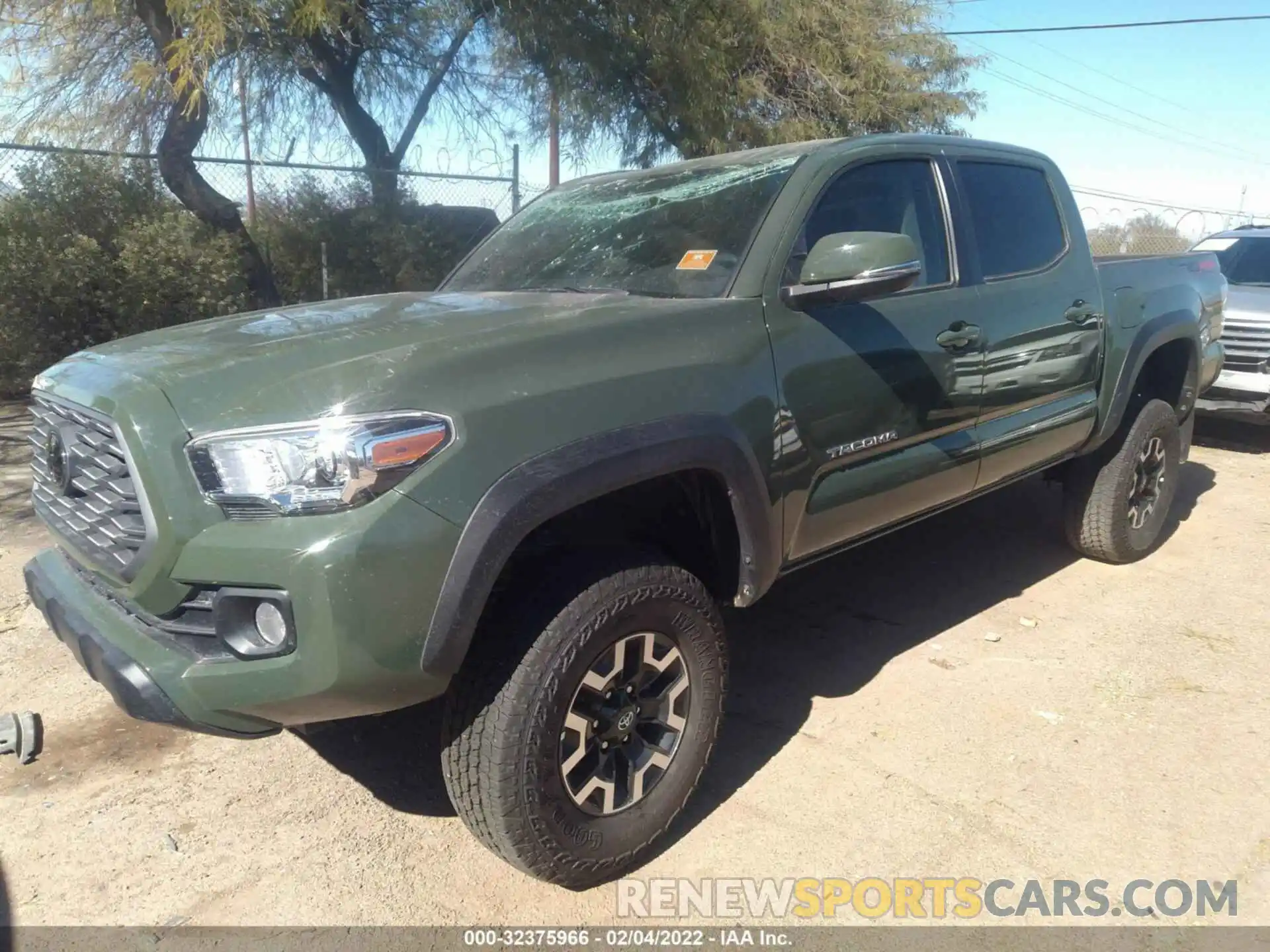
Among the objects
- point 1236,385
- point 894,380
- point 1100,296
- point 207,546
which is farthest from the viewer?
point 1236,385

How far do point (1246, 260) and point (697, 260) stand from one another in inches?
319

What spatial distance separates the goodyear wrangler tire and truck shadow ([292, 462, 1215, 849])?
29 cm

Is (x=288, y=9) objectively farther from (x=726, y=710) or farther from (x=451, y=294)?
(x=726, y=710)

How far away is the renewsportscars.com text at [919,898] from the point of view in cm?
252

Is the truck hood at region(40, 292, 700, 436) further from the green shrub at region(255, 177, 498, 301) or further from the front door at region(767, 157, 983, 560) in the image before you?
the green shrub at region(255, 177, 498, 301)

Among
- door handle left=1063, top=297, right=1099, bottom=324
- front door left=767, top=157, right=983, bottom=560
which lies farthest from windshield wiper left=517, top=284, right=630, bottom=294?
door handle left=1063, top=297, right=1099, bottom=324

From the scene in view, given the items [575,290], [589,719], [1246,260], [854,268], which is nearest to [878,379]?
[854,268]

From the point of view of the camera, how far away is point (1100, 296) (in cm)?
435

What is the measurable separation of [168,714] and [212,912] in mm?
676

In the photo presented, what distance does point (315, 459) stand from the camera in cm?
209

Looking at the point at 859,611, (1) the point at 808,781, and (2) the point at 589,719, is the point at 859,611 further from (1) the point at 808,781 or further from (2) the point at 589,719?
(2) the point at 589,719

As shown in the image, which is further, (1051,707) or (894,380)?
(1051,707)

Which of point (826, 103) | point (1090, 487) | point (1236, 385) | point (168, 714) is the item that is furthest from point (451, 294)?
point (826, 103)

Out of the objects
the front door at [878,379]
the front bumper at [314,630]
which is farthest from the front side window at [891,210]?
the front bumper at [314,630]
